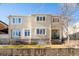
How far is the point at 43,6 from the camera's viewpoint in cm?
468

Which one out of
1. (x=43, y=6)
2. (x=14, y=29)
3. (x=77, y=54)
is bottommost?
(x=77, y=54)

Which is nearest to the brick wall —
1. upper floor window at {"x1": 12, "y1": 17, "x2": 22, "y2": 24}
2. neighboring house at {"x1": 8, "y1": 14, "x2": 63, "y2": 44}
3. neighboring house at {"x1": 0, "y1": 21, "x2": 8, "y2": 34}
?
neighboring house at {"x1": 8, "y1": 14, "x2": 63, "y2": 44}

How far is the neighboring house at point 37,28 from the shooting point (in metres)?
4.70

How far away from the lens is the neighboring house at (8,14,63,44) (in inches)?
185

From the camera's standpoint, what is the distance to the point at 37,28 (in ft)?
15.5

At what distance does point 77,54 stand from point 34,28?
25.8 inches

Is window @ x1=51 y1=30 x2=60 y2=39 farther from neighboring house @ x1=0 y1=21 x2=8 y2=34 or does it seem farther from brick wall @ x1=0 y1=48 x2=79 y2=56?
neighboring house @ x1=0 y1=21 x2=8 y2=34

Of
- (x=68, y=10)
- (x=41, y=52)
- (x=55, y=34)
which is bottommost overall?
(x=41, y=52)

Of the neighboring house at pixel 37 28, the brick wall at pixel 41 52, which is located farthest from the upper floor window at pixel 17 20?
the brick wall at pixel 41 52

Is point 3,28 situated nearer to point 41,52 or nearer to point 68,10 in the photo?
point 41,52

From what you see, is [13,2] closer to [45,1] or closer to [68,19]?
[45,1]

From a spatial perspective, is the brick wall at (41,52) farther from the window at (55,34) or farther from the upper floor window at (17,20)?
the upper floor window at (17,20)

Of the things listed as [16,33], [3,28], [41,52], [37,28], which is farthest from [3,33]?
[41,52]

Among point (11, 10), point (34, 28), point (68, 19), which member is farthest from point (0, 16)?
point (68, 19)
